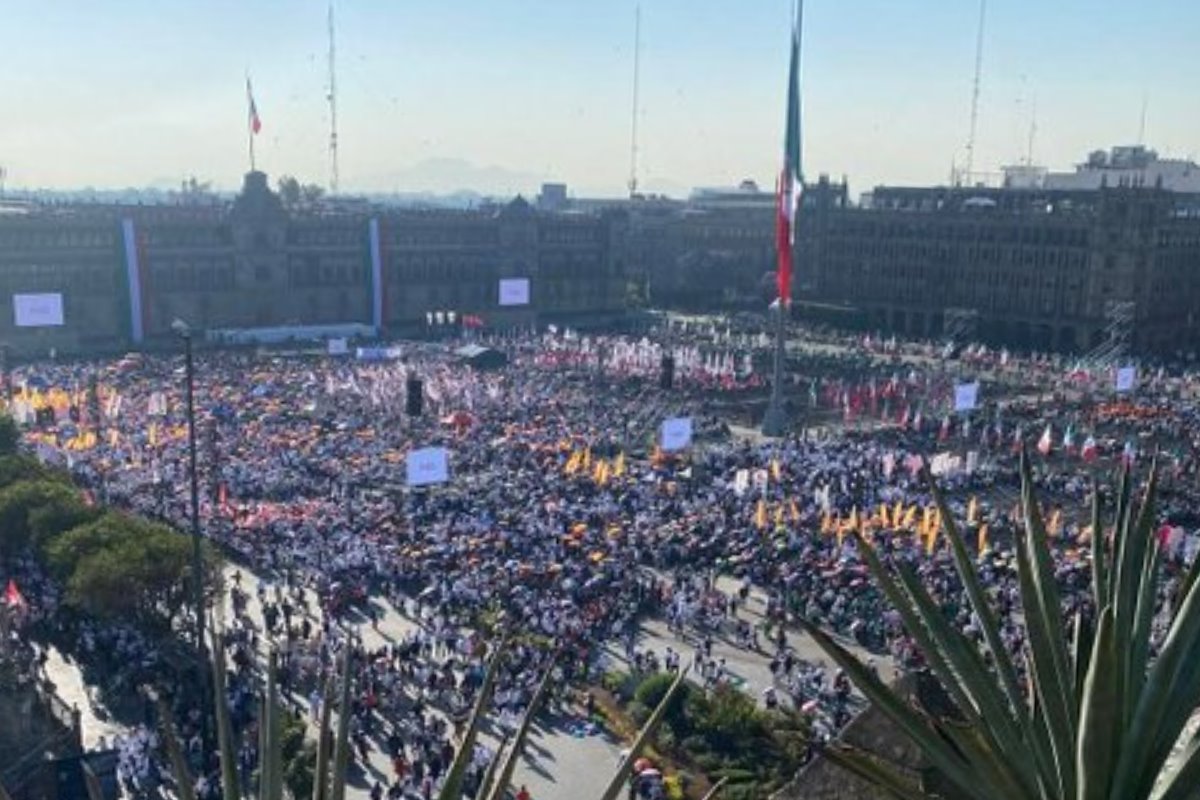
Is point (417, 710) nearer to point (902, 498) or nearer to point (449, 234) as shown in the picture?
point (902, 498)

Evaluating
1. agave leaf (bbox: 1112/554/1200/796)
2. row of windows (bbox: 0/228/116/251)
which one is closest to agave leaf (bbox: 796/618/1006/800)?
agave leaf (bbox: 1112/554/1200/796)

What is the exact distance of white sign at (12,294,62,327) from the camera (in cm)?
9400

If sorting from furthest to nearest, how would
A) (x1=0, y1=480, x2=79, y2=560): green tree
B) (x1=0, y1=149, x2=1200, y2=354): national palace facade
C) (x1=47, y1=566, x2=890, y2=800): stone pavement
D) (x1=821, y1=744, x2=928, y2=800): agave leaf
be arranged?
(x1=0, y1=149, x2=1200, y2=354): national palace facade → (x1=0, y1=480, x2=79, y2=560): green tree → (x1=47, y1=566, x2=890, y2=800): stone pavement → (x1=821, y1=744, x2=928, y2=800): agave leaf

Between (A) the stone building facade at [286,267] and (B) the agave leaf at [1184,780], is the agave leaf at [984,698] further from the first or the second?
(A) the stone building facade at [286,267]

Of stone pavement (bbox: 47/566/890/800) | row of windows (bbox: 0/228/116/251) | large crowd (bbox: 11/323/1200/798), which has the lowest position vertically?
stone pavement (bbox: 47/566/890/800)

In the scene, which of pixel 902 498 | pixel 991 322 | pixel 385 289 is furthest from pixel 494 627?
pixel 991 322

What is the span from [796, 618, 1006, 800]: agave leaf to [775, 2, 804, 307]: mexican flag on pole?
52.7 meters

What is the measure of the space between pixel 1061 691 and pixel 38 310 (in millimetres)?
98944

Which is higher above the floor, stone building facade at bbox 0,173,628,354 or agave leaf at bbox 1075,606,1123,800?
agave leaf at bbox 1075,606,1123,800

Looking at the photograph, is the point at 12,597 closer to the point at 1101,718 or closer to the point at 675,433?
the point at 675,433

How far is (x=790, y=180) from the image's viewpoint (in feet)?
→ 199

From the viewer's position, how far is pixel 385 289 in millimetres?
123375

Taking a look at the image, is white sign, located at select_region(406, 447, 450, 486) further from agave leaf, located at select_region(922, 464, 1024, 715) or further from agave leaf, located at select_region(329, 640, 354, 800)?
agave leaf, located at select_region(922, 464, 1024, 715)

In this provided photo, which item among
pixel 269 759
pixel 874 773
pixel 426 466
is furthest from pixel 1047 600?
pixel 426 466
